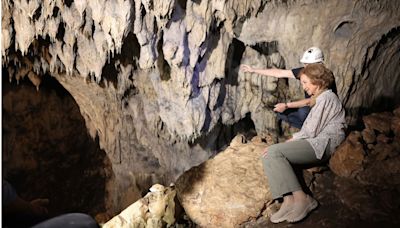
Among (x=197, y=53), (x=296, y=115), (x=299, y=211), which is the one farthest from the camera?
(x=197, y=53)

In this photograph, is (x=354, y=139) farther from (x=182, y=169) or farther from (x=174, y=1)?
(x=182, y=169)

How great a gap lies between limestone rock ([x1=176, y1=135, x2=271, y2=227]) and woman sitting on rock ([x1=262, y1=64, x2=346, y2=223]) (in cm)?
31

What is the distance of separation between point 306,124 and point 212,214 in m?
1.09

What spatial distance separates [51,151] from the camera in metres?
7.66

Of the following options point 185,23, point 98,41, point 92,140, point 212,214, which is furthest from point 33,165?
point 212,214

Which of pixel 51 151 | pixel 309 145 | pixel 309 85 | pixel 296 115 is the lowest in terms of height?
pixel 51 151

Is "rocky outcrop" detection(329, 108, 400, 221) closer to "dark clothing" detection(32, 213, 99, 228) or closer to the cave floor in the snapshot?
the cave floor

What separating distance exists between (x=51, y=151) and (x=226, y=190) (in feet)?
18.4

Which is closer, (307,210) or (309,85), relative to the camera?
(307,210)

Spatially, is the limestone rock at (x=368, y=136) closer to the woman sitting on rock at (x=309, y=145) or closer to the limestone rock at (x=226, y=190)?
the woman sitting on rock at (x=309, y=145)

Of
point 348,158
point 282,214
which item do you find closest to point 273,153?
point 282,214

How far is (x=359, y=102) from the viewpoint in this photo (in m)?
4.80

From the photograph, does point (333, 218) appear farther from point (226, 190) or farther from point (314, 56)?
point (314, 56)

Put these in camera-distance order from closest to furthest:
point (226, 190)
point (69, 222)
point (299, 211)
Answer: point (69, 222) → point (299, 211) → point (226, 190)
